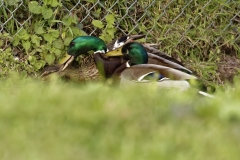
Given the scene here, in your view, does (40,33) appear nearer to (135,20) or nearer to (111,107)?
(135,20)

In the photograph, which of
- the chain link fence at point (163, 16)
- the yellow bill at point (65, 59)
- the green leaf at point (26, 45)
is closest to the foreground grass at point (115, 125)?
the yellow bill at point (65, 59)

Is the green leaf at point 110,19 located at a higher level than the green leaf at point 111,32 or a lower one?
higher

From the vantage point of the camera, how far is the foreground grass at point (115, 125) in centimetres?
239

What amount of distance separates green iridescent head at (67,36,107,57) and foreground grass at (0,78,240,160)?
302cm

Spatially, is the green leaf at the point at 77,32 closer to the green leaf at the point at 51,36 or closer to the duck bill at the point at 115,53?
the green leaf at the point at 51,36

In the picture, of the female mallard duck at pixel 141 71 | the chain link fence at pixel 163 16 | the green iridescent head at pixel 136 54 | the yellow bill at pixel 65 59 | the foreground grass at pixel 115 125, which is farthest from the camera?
the chain link fence at pixel 163 16

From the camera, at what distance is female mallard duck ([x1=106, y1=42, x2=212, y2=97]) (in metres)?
5.27

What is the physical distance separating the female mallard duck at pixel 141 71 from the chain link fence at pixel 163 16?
64 cm

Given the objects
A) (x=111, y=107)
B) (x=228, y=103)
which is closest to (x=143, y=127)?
(x=111, y=107)

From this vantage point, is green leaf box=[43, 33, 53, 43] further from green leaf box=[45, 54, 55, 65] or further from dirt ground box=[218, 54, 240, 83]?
dirt ground box=[218, 54, 240, 83]

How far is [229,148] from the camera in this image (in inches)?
97.7

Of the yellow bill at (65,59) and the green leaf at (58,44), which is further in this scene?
the green leaf at (58,44)

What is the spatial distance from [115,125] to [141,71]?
2.86 meters

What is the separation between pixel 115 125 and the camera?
8.84ft
